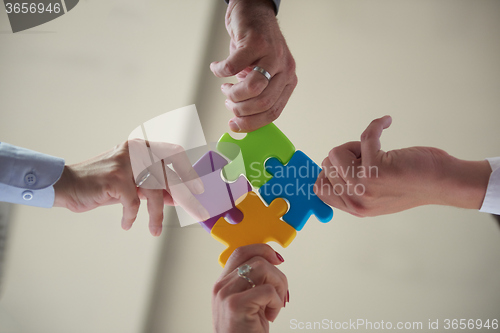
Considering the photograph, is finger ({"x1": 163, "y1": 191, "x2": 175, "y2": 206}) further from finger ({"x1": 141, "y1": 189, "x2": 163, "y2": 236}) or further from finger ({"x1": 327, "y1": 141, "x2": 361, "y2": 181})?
finger ({"x1": 327, "y1": 141, "x2": 361, "y2": 181})

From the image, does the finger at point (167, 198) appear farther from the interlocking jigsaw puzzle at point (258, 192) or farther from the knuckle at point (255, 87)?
the knuckle at point (255, 87)

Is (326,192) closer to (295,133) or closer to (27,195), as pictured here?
(27,195)

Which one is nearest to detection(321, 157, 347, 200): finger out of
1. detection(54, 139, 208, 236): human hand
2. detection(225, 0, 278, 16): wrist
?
detection(54, 139, 208, 236): human hand

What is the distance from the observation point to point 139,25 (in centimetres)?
162

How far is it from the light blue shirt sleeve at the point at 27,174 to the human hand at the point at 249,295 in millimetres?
492

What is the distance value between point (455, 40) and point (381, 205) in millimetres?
1099

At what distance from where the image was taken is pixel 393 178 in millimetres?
894

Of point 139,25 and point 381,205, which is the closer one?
point 381,205

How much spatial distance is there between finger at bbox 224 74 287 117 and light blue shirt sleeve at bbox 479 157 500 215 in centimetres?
58

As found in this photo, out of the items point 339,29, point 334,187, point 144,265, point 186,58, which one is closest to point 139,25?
point 186,58

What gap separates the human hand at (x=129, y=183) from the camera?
93 centimetres

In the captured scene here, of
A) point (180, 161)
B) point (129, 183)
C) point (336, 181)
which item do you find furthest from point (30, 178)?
point (336, 181)

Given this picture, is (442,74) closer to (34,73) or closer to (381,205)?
(381,205)

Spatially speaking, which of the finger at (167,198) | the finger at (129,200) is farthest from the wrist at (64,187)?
the finger at (167,198)
